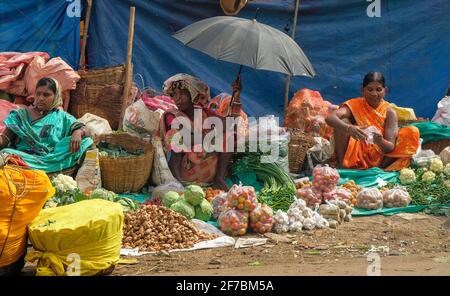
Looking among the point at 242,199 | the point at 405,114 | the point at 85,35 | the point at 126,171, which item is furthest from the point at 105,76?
the point at 405,114

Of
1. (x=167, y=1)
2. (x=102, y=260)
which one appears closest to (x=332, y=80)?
(x=167, y=1)

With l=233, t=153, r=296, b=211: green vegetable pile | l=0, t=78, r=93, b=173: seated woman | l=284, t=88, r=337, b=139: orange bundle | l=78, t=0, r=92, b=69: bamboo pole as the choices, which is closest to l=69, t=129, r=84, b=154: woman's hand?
l=0, t=78, r=93, b=173: seated woman

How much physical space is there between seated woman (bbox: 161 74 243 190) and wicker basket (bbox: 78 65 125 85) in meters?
1.30

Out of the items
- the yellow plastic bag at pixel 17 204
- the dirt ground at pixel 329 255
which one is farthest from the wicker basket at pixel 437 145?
the yellow plastic bag at pixel 17 204

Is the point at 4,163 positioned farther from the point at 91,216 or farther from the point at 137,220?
the point at 137,220

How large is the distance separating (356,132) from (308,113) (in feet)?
4.61

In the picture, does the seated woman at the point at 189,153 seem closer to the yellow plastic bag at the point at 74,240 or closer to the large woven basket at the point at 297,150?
the large woven basket at the point at 297,150

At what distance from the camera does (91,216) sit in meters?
4.30

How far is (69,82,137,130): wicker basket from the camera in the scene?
8398mm

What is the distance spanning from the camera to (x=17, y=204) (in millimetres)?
4230

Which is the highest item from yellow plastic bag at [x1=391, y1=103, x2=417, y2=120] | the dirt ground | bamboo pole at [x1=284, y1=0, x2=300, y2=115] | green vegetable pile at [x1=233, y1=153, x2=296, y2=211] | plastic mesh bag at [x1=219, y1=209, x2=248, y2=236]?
bamboo pole at [x1=284, y1=0, x2=300, y2=115]

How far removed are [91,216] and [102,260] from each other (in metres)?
0.30

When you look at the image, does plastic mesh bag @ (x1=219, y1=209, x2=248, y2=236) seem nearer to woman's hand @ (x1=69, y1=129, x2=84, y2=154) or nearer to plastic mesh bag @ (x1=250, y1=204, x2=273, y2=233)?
plastic mesh bag @ (x1=250, y1=204, x2=273, y2=233)

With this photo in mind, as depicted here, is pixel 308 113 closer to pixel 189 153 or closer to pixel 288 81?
pixel 288 81
